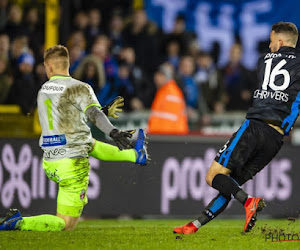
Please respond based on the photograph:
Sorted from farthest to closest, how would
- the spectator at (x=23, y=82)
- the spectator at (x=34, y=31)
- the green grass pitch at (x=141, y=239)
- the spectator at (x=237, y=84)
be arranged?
the spectator at (x=237, y=84) → the spectator at (x=34, y=31) → the spectator at (x=23, y=82) → the green grass pitch at (x=141, y=239)

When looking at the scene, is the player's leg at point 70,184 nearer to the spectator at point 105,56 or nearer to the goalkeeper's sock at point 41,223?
the goalkeeper's sock at point 41,223

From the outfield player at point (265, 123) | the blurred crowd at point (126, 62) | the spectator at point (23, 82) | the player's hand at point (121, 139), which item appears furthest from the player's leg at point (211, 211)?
the spectator at point (23, 82)

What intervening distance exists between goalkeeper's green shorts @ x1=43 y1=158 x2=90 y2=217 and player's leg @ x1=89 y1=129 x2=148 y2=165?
0.78 feet

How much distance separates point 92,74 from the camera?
13.1 meters

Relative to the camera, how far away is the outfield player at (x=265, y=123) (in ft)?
26.8

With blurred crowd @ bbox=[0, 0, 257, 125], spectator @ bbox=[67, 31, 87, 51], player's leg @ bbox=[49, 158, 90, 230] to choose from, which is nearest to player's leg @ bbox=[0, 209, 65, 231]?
player's leg @ bbox=[49, 158, 90, 230]

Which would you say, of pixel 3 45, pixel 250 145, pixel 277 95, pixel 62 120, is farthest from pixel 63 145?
pixel 3 45

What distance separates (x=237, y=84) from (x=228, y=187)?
7.89 m

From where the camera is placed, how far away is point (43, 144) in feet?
28.0

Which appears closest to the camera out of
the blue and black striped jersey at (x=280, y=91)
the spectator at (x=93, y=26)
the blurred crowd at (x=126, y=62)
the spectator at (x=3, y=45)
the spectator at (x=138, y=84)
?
the blue and black striped jersey at (x=280, y=91)

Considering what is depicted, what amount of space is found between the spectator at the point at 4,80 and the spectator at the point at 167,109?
2.32 meters

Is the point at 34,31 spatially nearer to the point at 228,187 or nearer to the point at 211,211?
the point at 211,211

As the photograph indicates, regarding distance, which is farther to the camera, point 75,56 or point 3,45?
point 75,56

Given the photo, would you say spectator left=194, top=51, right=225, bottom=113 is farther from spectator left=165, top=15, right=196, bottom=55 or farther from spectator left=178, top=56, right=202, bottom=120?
spectator left=178, top=56, right=202, bottom=120
